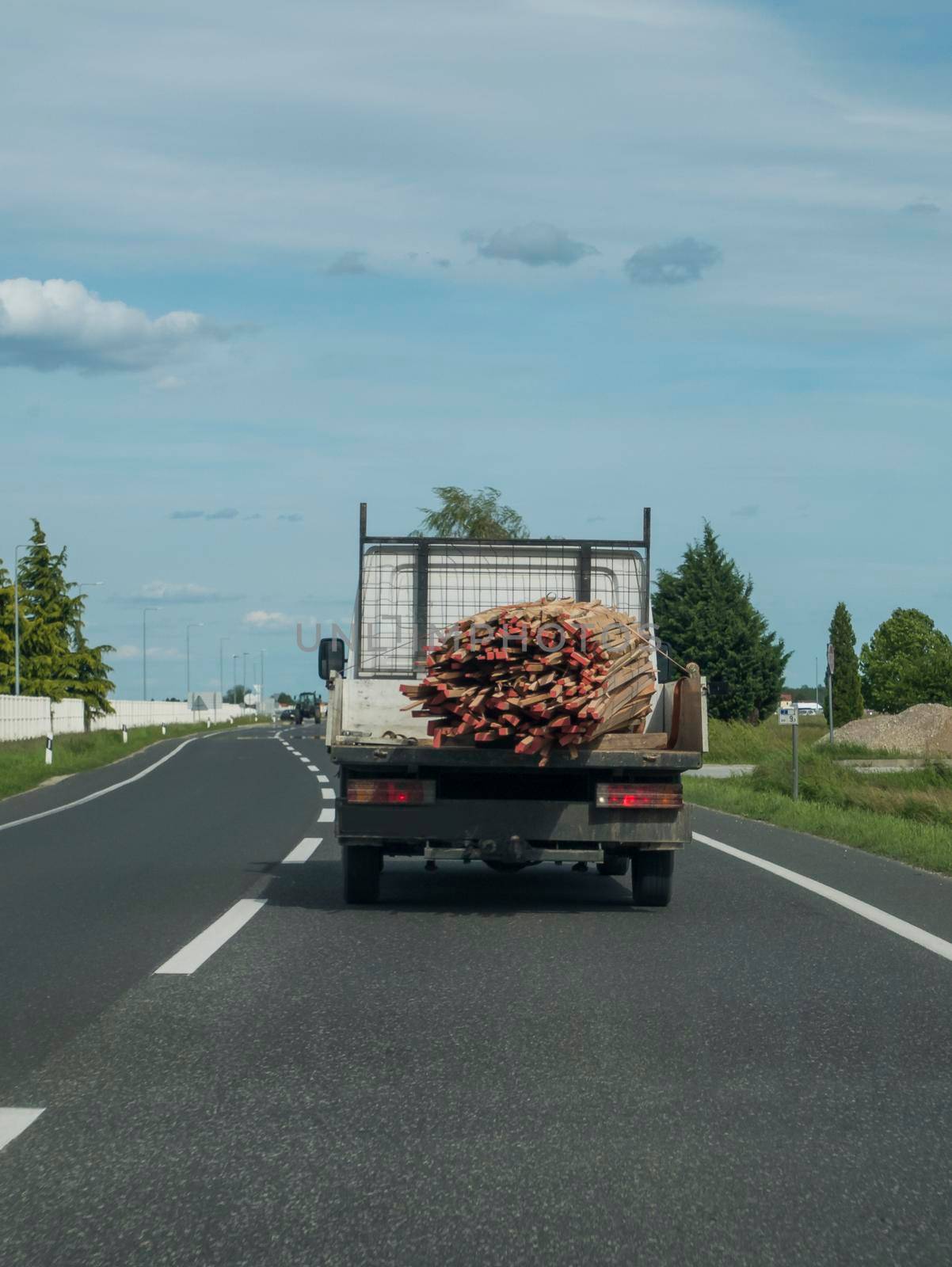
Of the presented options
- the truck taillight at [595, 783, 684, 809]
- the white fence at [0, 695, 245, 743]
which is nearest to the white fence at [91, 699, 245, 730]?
the white fence at [0, 695, 245, 743]

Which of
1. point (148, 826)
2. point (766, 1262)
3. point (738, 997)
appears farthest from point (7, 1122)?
point (148, 826)

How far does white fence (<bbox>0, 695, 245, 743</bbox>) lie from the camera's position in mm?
55312

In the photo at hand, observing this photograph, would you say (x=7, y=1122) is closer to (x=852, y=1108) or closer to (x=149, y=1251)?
(x=149, y=1251)

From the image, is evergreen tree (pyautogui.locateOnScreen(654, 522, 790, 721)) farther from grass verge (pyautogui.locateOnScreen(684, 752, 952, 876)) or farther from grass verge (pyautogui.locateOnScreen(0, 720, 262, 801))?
grass verge (pyautogui.locateOnScreen(684, 752, 952, 876))

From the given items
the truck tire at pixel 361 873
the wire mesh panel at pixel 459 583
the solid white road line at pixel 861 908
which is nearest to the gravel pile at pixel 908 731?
the solid white road line at pixel 861 908

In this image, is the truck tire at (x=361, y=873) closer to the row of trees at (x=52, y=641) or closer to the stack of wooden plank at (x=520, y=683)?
the stack of wooden plank at (x=520, y=683)

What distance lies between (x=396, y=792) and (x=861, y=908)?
3197 mm

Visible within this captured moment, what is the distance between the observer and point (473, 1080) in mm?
5531

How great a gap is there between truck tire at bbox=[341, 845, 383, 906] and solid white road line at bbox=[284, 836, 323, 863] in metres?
3.13

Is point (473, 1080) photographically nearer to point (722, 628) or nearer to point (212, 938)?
point (212, 938)

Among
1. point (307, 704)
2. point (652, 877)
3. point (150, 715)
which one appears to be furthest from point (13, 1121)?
point (307, 704)

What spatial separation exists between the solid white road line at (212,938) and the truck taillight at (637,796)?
2335mm

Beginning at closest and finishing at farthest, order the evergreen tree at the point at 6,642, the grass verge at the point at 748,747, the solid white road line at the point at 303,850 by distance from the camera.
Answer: the solid white road line at the point at 303,850 < the grass verge at the point at 748,747 < the evergreen tree at the point at 6,642

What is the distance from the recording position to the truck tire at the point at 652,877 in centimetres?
1011
